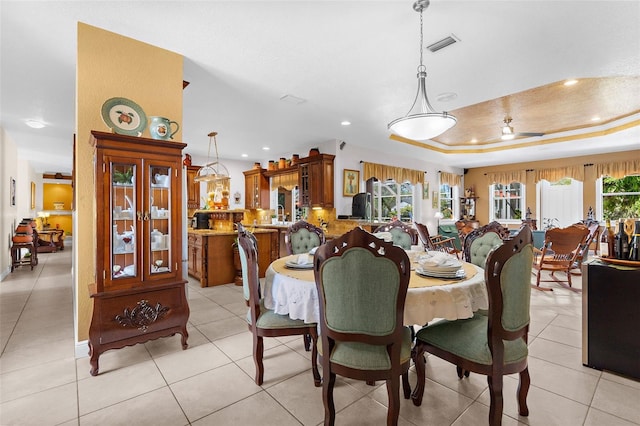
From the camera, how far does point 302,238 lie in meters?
3.32

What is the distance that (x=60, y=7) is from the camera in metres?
2.21

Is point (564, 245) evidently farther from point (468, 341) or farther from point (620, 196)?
point (620, 196)

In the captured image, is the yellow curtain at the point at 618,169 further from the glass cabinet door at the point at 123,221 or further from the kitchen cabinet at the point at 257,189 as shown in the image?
the glass cabinet door at the point at 123,221

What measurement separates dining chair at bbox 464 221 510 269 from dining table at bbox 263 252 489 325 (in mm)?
706

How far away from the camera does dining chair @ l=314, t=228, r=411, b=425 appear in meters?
1.44

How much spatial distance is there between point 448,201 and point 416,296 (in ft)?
A: 29.4

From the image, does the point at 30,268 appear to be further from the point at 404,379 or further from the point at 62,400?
the point at 404,379

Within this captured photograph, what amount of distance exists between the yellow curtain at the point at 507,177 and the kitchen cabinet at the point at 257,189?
6867 millimetres

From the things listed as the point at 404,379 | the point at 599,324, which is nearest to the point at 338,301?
the point at 404,379

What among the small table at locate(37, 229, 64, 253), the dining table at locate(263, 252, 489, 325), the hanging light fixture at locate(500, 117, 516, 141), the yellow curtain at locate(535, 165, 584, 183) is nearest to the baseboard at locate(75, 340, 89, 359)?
the dining table at locate(263, 252, 489, 325)

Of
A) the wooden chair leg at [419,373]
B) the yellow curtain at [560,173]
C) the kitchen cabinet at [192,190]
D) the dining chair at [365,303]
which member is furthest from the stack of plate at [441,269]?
the yellow curtain at [560,173]

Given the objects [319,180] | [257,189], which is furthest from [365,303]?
[257,189]

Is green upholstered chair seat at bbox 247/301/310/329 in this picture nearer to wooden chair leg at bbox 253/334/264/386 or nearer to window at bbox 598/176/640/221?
wooden chair leg at bbox 253/334/264/386

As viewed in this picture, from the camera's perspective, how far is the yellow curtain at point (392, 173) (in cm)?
685
